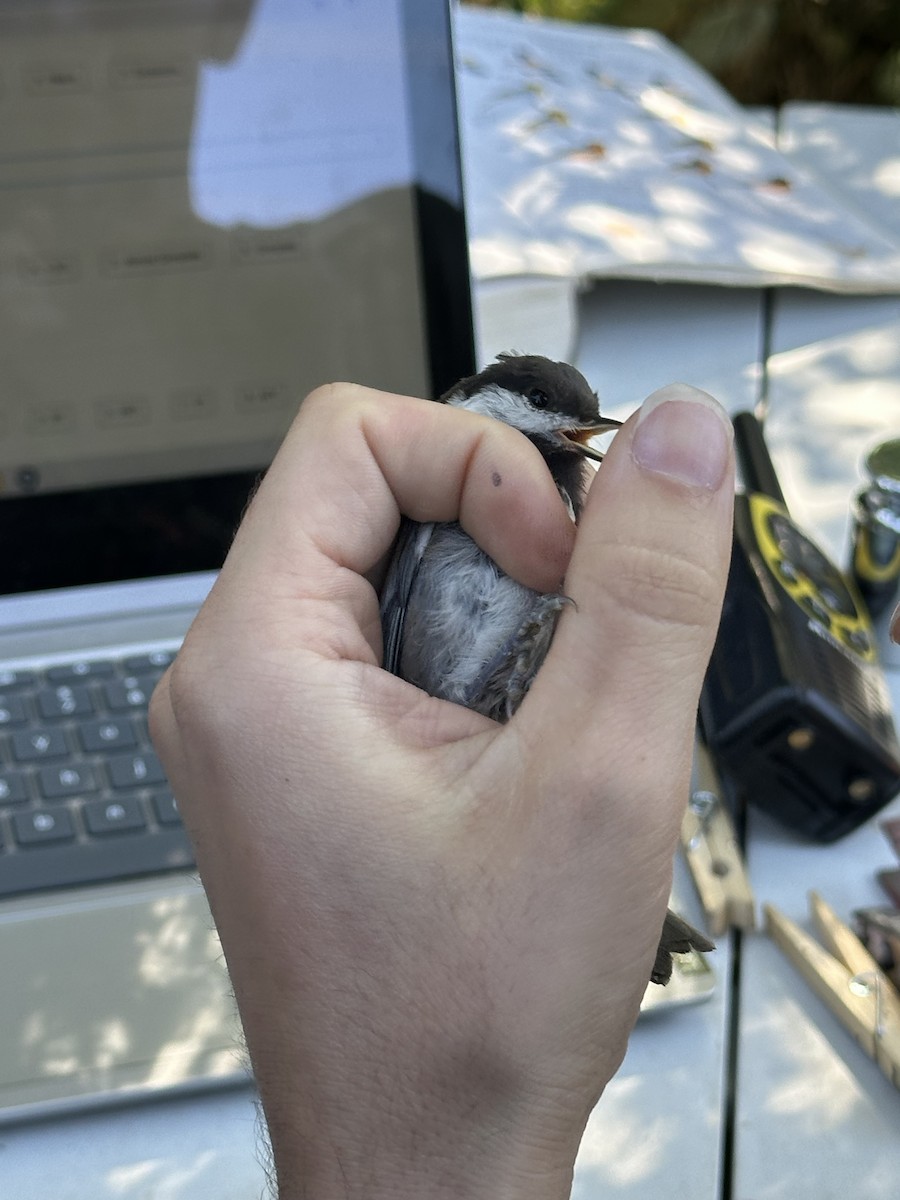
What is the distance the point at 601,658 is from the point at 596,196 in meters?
1.09

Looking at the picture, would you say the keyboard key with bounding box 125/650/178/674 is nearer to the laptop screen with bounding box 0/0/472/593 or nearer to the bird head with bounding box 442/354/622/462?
the laptop screen with bounding box 0/0/472/593

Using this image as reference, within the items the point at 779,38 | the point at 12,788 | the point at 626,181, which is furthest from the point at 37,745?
the point at 779,38

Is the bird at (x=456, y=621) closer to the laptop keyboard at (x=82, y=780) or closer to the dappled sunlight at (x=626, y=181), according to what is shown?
the laptop keyboard at (x=82, y=780)

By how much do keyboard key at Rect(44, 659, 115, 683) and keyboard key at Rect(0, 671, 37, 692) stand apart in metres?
0.01

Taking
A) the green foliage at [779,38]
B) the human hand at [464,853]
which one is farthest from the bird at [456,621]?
the green foliage at [779,38]

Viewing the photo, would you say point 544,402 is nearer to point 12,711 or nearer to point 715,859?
point 715,859

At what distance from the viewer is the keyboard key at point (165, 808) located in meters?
0.87

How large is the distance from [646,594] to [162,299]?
1.92 ft

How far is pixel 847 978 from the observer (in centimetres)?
77

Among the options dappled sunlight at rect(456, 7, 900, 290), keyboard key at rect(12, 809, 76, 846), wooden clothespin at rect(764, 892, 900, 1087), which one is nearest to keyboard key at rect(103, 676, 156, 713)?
keyboard key at rect(12, 809, 76, 846)

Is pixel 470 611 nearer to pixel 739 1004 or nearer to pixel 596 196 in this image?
pixel 739 1004

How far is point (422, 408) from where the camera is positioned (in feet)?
2.24

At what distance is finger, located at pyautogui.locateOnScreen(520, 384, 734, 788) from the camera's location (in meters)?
0.54

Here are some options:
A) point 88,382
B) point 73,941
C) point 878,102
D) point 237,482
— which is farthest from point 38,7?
point 878,102
